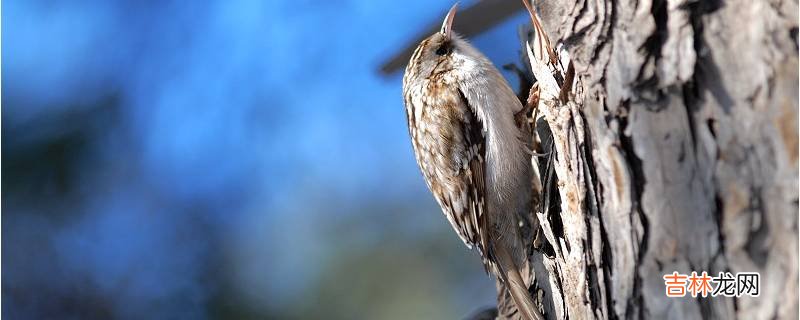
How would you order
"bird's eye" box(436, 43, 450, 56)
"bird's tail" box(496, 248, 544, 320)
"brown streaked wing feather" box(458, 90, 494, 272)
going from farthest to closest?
"bird's eye" box(436, 43, 450, 56) < "brown streaked wing feather" box(458, 90, 494, 272) < "bird's tail" box(496, 248, 544, 320)

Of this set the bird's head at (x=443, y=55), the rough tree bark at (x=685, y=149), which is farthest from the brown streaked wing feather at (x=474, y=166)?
the rough tree bark at (x=685, y=149)

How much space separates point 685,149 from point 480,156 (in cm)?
70

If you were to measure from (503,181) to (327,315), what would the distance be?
100 cm

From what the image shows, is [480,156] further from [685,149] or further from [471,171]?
[685,149]

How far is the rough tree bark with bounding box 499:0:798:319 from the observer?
2.52 ft

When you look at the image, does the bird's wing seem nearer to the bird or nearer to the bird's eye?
the bird

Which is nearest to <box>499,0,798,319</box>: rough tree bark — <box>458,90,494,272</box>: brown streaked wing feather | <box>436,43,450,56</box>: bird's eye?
<box>458,90,494,272</box>: brown streaked wing feather

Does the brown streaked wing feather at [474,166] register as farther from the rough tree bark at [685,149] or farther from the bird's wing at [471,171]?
the rough tree bark at [685,149]

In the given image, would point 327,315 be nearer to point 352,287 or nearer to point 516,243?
point 352,287

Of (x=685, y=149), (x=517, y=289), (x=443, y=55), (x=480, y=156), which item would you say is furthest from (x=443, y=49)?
(x=685, y=149)

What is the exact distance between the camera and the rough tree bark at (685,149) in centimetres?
77

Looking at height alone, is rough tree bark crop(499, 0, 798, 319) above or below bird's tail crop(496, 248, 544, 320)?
above

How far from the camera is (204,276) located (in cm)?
232

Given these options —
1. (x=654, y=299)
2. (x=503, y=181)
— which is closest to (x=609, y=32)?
(x=654, y=299)
